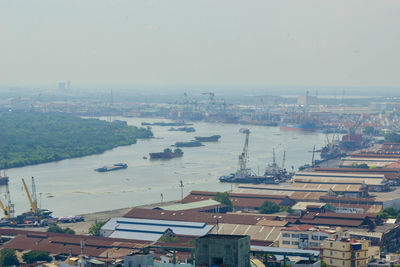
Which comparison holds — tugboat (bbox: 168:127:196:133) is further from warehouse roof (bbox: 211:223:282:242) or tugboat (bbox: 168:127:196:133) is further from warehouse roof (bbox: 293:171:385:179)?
warehouse roof (bbox: 211:223:282:242)

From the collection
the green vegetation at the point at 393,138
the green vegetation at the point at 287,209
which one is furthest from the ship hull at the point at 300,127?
the green vegetation at the point at 287,209

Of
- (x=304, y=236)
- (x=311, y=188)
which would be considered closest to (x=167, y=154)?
(x=311, y=188)

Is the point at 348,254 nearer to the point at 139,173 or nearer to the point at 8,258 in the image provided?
the point at 8,258

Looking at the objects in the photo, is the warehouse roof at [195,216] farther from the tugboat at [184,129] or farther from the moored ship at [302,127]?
the moored ship at [302,127]

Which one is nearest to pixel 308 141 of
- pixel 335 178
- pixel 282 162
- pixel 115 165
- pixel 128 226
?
pixel 282 162

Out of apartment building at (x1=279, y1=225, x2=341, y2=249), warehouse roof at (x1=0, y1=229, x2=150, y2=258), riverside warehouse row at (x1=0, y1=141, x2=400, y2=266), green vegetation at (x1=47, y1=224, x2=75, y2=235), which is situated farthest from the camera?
green vegetation at (x1=47, y1=224, x2=75, y2=235)

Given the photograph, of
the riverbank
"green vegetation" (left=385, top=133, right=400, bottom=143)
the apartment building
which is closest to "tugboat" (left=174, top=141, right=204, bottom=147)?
"green vegetation" (left=385, top=133, right=400, bottom=143)

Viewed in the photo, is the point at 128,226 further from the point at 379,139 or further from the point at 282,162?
the point at 379,139
